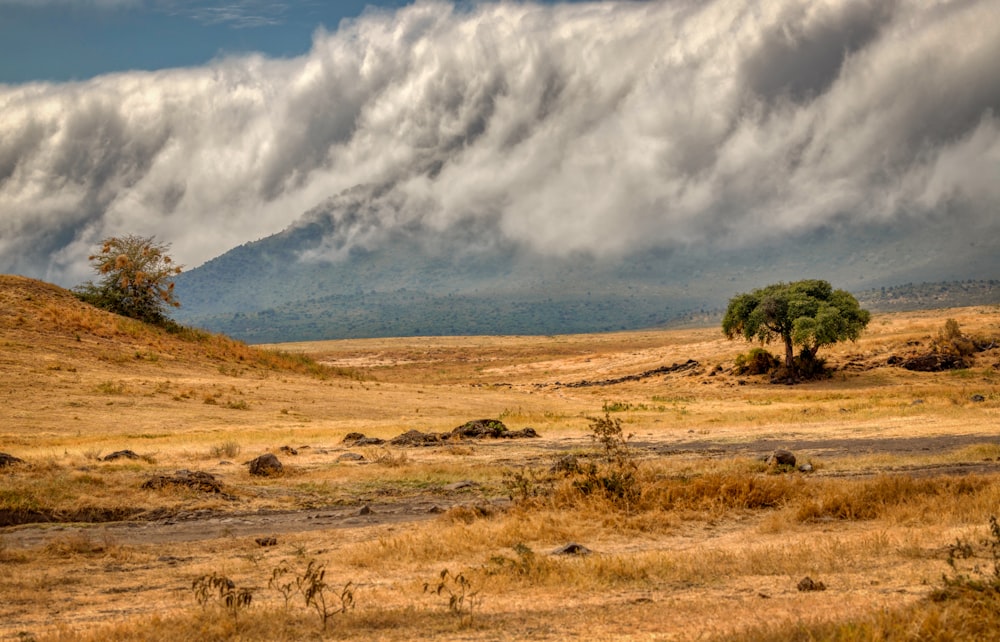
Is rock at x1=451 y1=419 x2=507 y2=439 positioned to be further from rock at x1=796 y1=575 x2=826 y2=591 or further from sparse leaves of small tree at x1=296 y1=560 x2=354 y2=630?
rock at x1=796 y1=575 x2=826 y2=591

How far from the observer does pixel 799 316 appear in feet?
222

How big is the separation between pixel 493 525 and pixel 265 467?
435 inches

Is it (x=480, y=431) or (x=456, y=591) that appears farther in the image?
(x=480, y=431)

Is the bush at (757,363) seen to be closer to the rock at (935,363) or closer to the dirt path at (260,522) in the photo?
the rock at (935,363)

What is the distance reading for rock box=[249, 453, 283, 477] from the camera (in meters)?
24.6

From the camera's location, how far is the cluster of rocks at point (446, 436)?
33.5 metres

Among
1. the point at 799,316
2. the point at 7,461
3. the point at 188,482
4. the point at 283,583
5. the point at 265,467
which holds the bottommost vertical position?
the point at 283,583

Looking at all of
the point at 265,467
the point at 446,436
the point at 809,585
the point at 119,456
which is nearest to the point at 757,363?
the point at 446,436

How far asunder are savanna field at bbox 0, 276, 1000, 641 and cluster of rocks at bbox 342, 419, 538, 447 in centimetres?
20

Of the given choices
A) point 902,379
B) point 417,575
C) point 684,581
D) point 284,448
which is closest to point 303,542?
point 417,575

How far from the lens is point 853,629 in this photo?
8.31m

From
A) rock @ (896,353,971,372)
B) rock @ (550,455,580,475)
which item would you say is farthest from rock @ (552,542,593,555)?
rock @ (896,353,971,372)

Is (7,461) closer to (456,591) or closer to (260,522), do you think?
(260,522)

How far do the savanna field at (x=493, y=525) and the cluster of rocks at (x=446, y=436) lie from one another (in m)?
0.20
